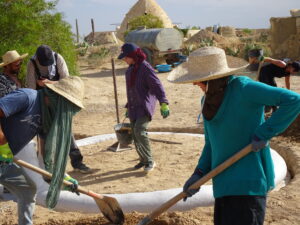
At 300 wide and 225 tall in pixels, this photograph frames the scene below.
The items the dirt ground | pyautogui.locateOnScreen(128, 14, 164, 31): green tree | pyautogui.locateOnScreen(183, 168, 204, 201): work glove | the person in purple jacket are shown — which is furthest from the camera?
pyautogui.locateOnScreen(128, 14, 164, 31): green tree

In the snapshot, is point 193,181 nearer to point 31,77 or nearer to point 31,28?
point 31,77

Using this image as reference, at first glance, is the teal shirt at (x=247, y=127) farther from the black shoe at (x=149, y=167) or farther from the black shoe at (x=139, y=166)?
the black shoe at (x=139, y=166)

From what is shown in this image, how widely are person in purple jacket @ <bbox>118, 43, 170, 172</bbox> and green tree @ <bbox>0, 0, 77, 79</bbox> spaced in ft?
17.9

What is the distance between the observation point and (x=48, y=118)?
2920mm

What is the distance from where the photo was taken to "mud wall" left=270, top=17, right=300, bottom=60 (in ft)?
55.4

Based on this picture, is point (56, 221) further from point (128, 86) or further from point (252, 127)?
point (252, 127)

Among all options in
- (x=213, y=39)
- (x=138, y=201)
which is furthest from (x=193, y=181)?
(x=213, y=39)

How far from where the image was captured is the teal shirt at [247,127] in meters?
2.23

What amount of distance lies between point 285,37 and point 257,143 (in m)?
16.5

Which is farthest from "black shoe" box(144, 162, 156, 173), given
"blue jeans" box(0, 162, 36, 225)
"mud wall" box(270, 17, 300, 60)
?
"mud wall" box(270, 17, 300, 60)

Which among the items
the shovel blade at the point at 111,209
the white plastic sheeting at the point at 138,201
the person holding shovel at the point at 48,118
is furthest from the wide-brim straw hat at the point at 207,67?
the white plastic sheeting at the point at 138,201

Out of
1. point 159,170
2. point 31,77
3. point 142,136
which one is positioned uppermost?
point 31,77

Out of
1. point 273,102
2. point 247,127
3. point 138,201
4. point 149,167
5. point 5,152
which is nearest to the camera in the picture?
point 273,102

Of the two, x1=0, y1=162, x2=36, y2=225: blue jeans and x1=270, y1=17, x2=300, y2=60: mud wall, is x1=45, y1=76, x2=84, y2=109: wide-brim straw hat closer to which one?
x1=0, y1=162, x2=36, y2=225: blue jeans
